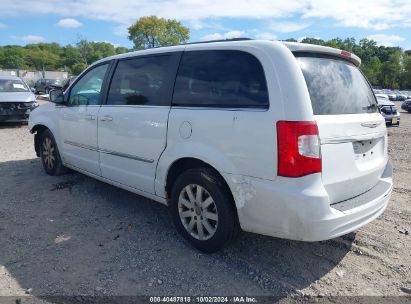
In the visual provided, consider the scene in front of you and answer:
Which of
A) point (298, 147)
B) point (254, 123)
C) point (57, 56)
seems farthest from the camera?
point (57, 56)

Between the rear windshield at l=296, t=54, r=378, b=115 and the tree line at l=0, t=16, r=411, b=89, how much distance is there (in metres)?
59.8

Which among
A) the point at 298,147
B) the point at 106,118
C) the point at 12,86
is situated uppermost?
the point at 12,86

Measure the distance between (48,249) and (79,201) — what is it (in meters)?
1.30

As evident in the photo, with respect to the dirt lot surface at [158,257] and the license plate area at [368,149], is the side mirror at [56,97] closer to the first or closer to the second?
the dirt lot surface at [158,257]

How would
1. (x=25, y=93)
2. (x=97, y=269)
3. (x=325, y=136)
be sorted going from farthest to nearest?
(x=25, y=93), (x=97, y=269), (x=325, y=136)

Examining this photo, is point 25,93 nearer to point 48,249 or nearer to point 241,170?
point 48,249

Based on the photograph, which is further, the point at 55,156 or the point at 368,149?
the point at 55,156

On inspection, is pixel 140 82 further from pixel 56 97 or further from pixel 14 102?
pixel 14 102

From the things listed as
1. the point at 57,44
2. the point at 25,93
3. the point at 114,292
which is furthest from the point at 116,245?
the point at 57,44

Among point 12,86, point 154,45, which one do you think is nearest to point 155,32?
point 154,45

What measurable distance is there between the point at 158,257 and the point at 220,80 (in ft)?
5.65

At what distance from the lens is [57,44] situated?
13862cm

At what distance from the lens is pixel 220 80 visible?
3.19m

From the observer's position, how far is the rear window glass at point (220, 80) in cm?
293
